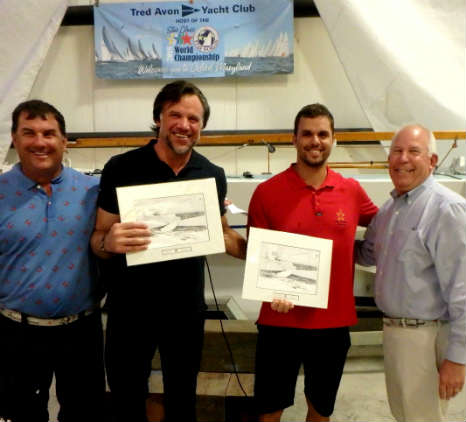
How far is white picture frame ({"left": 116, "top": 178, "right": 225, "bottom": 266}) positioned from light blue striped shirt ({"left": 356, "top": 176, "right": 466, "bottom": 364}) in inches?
22.3

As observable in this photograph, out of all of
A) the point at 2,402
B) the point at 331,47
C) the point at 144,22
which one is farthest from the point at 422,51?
the point at 2,402

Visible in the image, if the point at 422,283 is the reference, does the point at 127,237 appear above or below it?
above

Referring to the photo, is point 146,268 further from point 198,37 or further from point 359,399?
point 198,37

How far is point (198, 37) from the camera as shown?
2836 millimetres

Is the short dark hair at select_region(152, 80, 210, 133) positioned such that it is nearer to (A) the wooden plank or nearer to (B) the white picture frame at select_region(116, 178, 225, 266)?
(B) the white picture frame at select_region(116, 178, 225, 266)

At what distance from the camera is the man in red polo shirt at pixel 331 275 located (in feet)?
3.84

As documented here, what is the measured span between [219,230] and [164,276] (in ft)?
0.76

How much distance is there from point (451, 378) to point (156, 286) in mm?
945

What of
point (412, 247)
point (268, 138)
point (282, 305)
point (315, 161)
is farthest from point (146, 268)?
point (268, 138)

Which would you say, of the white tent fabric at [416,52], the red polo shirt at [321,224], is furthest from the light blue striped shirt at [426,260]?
the white tent fabric at [416,52]

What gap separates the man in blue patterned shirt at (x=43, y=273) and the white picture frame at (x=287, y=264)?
56 centimetres

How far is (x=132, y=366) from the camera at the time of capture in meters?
1.13

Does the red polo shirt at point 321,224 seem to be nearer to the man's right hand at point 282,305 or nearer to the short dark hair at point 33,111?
the man's right hand at point 282,305

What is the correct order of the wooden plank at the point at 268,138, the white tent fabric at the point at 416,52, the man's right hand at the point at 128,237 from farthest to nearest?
1. the white tent fabric at the point at 416,52
2. the wooden plank at the point at 268,138
3. the man's right hand at the point at 128,237
